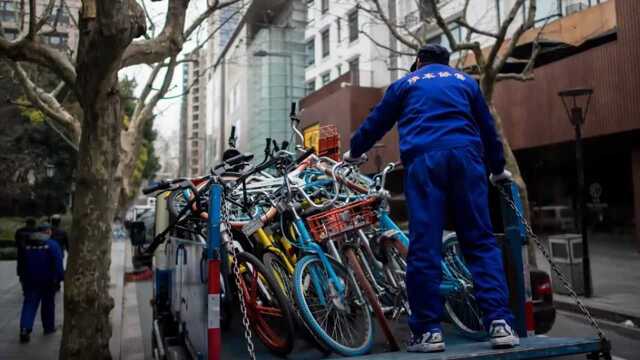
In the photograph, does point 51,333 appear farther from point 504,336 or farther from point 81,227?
point 504,336

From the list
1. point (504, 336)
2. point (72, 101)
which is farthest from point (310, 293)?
point (72, 101)

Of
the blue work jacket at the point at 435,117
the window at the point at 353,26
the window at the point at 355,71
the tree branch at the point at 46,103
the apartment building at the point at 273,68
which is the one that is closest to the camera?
the blue work jacket at the point at 435,117

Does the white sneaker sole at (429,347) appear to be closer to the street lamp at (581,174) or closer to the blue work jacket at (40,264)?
the blue work jacket at (40,264)

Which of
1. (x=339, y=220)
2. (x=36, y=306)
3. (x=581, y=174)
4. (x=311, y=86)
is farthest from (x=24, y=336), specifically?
(x=311, y=86)

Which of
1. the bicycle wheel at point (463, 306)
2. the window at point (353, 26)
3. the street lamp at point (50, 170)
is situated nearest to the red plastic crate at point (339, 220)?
the bicycle wheel at point (463, 306)

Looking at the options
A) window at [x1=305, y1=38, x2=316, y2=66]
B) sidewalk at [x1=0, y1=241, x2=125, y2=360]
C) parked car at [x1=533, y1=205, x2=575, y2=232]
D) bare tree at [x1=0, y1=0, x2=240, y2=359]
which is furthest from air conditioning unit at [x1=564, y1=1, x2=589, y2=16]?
window at [x1=305, y1=38, x2=316, y2=66]

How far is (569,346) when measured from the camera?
270 centimetres

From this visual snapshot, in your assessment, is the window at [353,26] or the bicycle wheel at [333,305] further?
the window at [353,26]

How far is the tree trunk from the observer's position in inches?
219

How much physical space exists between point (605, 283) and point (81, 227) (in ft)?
33.4

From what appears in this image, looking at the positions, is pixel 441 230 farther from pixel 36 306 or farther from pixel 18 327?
pixel 18 327

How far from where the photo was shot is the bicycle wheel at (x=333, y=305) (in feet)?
11.2

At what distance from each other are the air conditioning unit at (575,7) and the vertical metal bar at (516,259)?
17.5 m

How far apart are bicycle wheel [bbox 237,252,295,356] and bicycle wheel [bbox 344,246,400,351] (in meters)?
0.51
